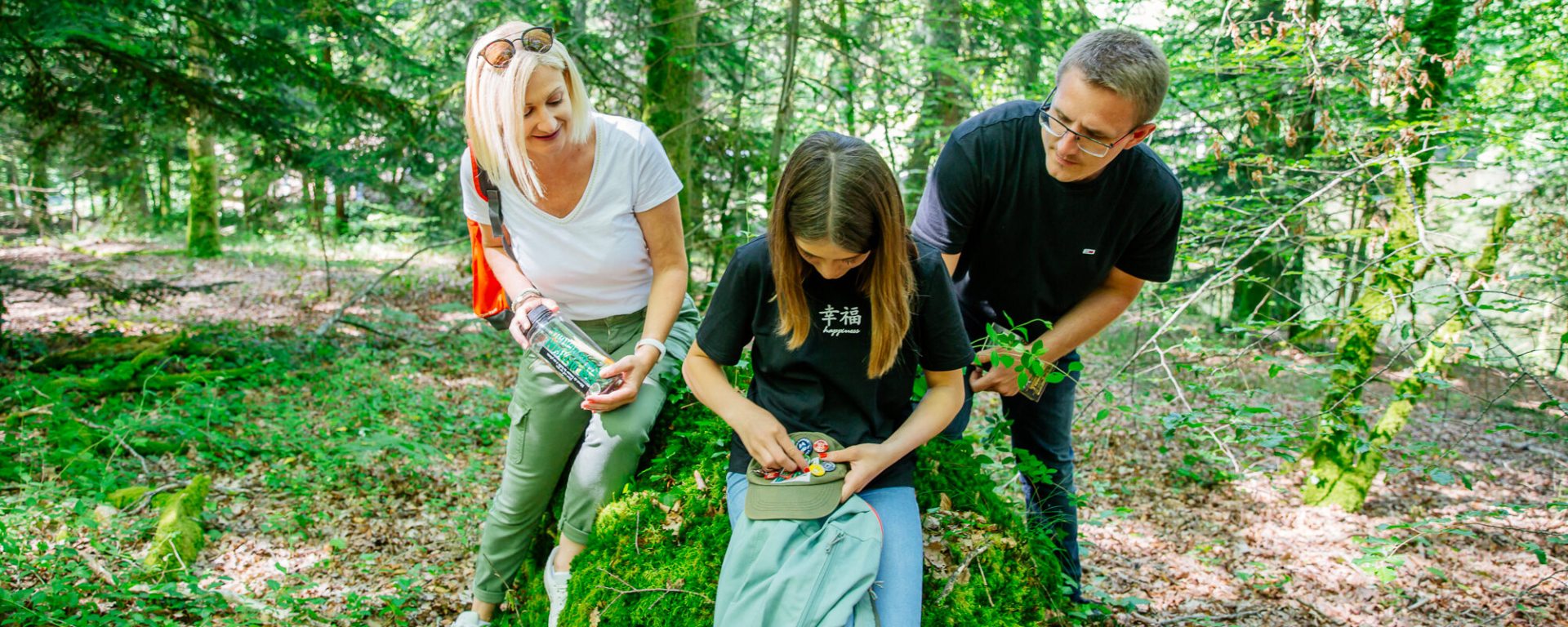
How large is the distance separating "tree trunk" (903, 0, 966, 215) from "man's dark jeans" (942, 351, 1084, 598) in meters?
4.08

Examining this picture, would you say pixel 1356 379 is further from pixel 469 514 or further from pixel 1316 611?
pixel 469 514

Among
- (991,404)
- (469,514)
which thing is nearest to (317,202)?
(469,514)

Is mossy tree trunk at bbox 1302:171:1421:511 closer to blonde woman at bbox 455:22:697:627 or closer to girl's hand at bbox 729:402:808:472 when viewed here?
girl's hand at bbox 729:402:808:472

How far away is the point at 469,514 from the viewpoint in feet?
14.0

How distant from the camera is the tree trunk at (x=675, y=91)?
6.17 metres

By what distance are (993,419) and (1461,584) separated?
298 centimetres

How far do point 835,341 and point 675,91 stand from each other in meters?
4.72

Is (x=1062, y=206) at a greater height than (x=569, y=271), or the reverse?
(x=1062, y=206)

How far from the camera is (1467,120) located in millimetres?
3871

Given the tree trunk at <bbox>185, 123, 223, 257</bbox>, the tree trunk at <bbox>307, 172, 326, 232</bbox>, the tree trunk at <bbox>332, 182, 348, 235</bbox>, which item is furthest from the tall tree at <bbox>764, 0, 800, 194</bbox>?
the tree trunk at <bbox>185, 123, 223, 257</bbox>

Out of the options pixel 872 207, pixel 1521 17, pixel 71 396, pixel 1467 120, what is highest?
pixel 1521 17

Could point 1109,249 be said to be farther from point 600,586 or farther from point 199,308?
point 199,308

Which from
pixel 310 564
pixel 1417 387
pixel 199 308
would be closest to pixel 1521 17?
pixel 1417 387

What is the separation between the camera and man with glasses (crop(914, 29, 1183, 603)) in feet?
7.22
